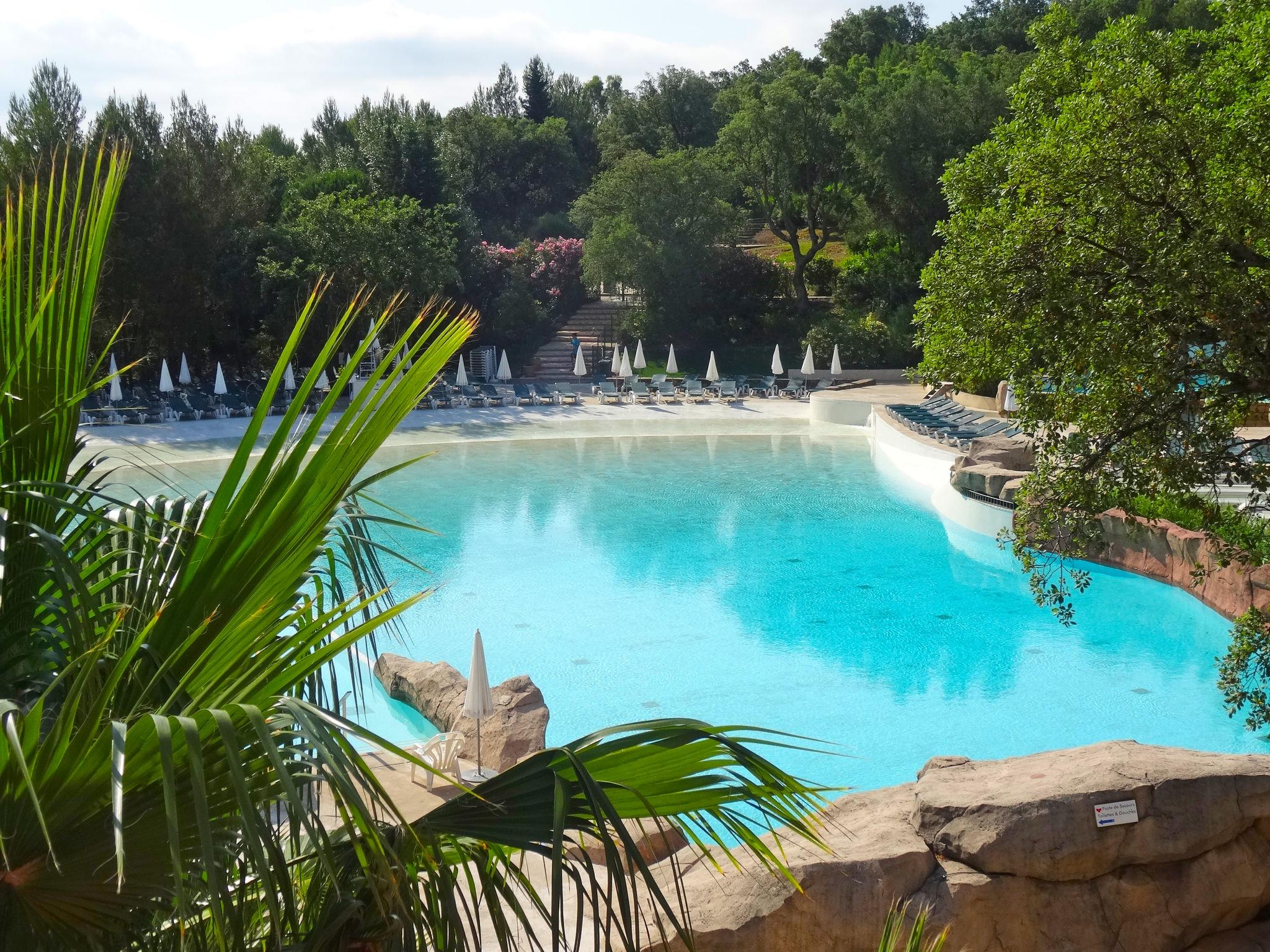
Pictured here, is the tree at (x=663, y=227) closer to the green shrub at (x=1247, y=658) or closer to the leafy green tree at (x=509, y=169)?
the leafy green tree at (x=509, y=169)

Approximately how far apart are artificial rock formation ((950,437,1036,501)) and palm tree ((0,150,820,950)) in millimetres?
14983

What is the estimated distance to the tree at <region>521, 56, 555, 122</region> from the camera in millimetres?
56188

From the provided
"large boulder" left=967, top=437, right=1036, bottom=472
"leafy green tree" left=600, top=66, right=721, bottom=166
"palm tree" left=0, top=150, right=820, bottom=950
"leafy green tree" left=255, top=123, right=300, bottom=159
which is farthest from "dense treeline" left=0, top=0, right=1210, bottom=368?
"palm tree" left=0, top=150, right=820, bottom=950

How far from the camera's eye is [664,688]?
11289 mm

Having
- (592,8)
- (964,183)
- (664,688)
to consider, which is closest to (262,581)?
(964,183)

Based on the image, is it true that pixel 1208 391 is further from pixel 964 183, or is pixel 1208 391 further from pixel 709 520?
pixel 709 520

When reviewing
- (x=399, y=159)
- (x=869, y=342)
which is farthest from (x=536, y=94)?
(x=869, y=342)

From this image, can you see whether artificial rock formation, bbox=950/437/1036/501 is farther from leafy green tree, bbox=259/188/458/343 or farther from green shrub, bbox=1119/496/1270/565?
leafy green tree, bbox=259/188/458/343

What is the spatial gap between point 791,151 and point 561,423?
13.6m

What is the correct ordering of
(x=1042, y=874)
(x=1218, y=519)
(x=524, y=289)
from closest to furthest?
(x=1042, y=874)
(x=1218, y=519)
(x=524, y=289)

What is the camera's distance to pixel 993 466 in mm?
17203

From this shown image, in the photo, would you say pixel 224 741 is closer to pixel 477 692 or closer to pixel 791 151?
pixel 477 692

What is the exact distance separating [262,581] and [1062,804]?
4.76 meters

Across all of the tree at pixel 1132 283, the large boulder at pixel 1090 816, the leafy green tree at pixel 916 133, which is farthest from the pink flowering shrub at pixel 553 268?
the large boulder at pixel 1090 816
